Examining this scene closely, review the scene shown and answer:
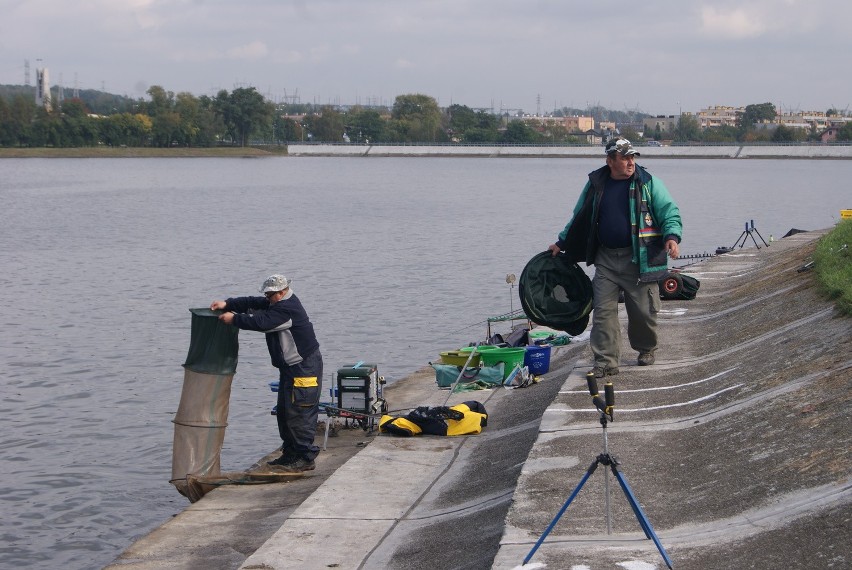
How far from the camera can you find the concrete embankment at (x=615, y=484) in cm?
689

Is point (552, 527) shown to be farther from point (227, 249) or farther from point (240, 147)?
point (240, 147)

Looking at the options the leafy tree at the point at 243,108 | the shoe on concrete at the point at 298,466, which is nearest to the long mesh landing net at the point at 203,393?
the shoe on concrete at the point at 298,466

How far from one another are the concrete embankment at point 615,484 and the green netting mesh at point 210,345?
1179 millimetres

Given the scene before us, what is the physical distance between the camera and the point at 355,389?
1259 cm

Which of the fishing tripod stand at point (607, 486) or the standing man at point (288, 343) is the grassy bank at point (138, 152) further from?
the fishing tripod stand at point (607, 486)

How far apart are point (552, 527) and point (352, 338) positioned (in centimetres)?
1691

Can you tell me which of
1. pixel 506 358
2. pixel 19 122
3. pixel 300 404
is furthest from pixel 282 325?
pixel 19 122

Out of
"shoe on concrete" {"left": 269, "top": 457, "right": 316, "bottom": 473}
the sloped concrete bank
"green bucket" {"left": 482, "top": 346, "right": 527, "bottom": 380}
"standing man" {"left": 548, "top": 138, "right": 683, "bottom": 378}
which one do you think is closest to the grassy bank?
"green bucket" {"left": 482, "top": 346, "right": 527, "bottom": 380}

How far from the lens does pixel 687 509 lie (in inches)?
297

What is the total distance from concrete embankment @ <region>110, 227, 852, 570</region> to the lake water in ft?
7.82

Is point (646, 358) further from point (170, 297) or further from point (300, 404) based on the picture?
point (170, 297)

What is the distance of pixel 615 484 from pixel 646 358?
3749 millimetres

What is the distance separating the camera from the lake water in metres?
13.8

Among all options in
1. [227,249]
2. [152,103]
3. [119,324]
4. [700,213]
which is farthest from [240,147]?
[119,324]
